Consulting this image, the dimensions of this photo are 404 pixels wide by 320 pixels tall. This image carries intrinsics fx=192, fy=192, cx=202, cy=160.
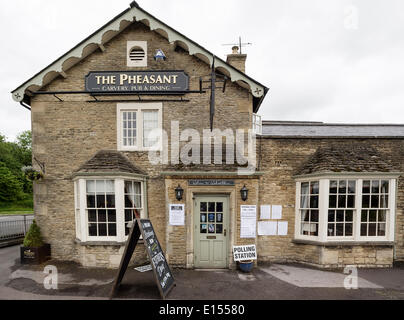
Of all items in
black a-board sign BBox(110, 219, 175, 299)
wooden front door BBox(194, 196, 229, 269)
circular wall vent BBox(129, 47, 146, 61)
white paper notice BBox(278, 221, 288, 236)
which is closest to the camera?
black a-board sign BBox(110, 219, 175, 299)

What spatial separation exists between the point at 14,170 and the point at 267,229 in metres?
45.9

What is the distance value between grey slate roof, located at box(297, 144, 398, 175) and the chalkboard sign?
5678 mm

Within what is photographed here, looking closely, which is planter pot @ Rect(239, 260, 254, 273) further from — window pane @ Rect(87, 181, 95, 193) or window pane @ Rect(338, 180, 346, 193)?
window pane @ Rect(87, 181, 95, 193)

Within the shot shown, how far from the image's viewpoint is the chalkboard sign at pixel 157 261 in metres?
4.91

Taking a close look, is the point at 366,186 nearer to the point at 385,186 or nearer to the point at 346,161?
the point at 385,186

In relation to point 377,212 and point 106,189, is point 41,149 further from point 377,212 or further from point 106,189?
point 377,212

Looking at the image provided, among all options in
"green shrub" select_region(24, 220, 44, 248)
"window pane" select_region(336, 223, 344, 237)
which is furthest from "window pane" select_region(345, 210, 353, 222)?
"green shrub" select_region(24, 220, 44, 248)

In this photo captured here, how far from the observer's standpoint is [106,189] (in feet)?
22.2

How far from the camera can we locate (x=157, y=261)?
16.8 feet

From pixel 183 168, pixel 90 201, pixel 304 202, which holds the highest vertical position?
pixel 183 168

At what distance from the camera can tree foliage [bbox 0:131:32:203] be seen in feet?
95.5

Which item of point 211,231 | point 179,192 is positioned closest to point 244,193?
point 211,231
